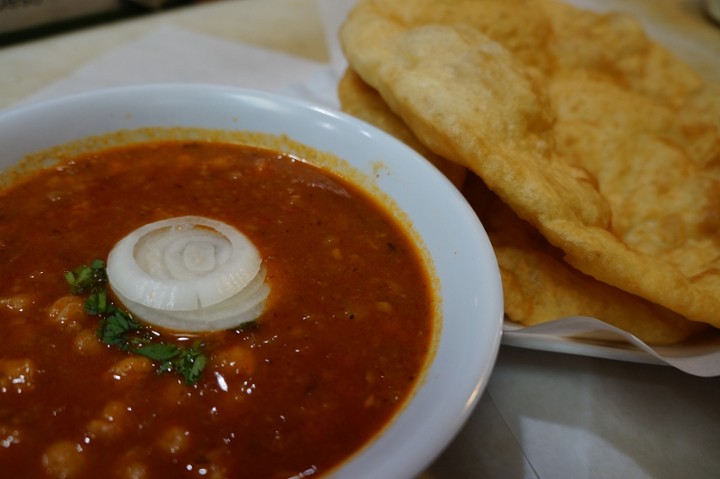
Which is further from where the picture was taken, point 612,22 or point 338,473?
point 612,22

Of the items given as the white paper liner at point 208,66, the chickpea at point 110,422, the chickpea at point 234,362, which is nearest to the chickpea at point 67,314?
the chickpea at point 110,422

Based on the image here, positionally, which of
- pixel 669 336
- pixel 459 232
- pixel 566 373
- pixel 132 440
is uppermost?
pixel 459 232

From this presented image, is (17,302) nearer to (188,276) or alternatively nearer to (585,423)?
(188,276)

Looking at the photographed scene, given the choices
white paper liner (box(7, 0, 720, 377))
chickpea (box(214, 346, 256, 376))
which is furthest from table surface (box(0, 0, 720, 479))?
white paper liner (box(7, 0, 720, 377))

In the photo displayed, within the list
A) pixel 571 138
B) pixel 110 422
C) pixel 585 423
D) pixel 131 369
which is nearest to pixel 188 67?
pixel 571 138

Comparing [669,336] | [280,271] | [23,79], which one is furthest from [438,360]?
[23,79]

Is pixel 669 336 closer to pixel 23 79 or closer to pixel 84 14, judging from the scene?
pixel 23 79
